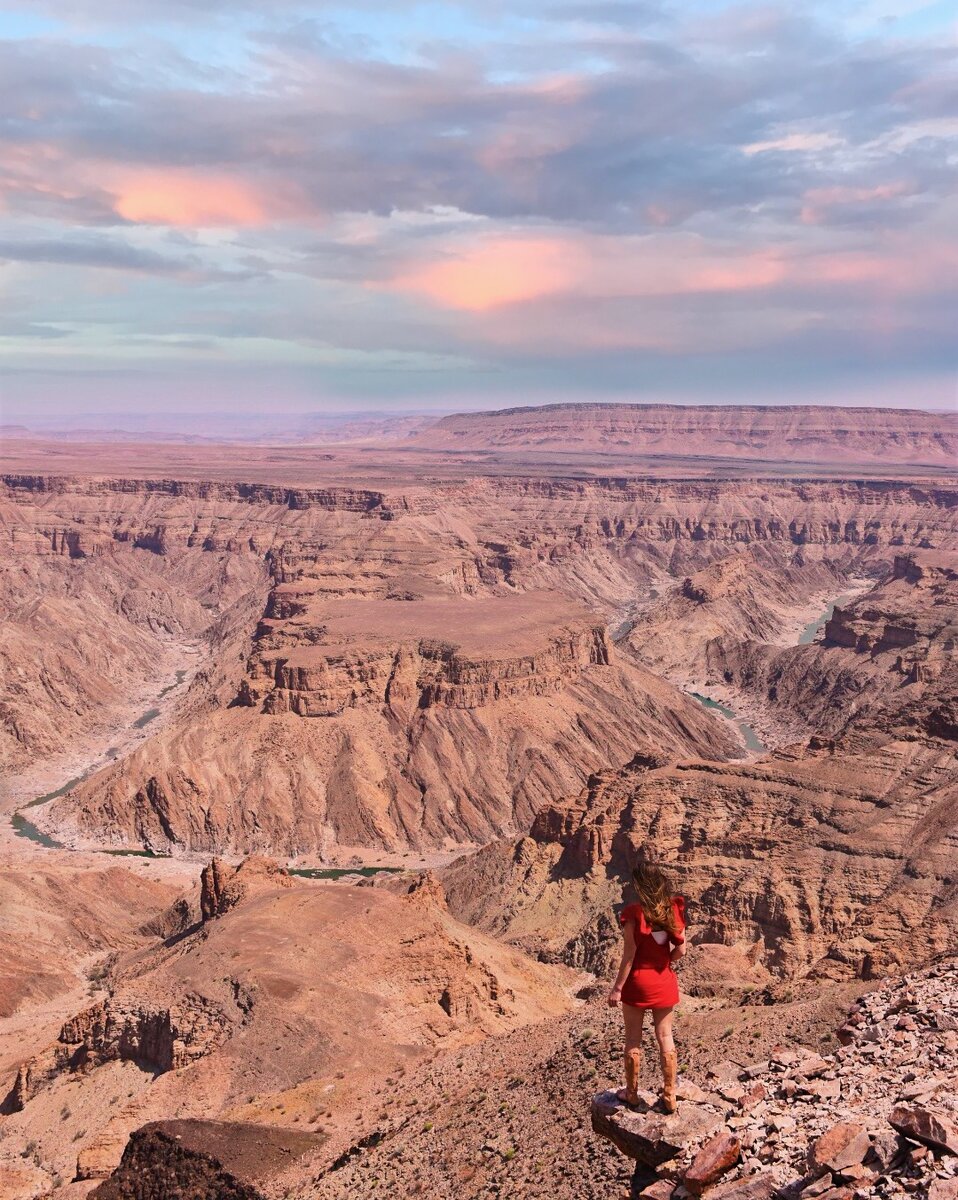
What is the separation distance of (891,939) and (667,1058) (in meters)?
32.6

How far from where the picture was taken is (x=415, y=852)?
290 ft

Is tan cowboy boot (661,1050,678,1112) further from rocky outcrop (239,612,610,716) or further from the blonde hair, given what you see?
rocky outcrop (239,612,610,716)

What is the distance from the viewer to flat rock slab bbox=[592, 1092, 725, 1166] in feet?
43.7

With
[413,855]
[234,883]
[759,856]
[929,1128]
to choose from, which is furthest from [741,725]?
[929,1128]

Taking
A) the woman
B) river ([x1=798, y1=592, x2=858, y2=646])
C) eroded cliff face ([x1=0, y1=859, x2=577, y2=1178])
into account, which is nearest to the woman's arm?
the woman

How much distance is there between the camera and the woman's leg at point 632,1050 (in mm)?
14008

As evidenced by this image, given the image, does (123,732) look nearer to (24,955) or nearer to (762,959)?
(24,955)

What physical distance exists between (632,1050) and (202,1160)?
12.6m

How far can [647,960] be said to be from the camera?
14.2 metres

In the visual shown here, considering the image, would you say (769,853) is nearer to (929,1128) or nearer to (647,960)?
(647,960)

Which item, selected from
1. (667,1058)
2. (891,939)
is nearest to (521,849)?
(891,939)

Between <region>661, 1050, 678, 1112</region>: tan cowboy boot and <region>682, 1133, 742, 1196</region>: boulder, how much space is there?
1.02 m

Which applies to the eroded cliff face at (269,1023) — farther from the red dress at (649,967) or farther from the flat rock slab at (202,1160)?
the red dress at (649,967)

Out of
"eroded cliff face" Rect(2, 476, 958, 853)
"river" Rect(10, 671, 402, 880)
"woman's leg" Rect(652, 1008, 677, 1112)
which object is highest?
"woman's leg" Rect(652, 1008, 677, 1112)
